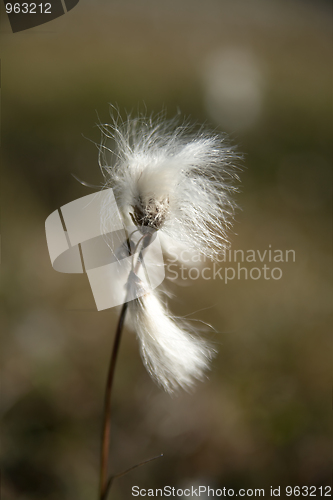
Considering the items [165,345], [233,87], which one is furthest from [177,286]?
[233,87]

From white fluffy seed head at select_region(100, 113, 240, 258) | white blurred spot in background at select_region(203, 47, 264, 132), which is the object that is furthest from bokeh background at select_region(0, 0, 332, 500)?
white fluffy seed head at select_region(100, 113, 240, 258)

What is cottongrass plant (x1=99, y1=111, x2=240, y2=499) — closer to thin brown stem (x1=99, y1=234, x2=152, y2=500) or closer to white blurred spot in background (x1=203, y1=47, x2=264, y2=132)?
thin brown stem (x1=99, y1=234, x2=152, y2=500)

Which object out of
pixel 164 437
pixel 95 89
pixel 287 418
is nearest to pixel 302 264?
pixel 287 418

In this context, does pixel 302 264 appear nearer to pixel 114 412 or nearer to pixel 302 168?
pixel 302 168

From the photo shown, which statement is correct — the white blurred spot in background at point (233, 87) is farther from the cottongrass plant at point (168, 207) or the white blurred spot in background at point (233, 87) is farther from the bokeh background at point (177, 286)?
the cottongrass plant at point (168, 207)

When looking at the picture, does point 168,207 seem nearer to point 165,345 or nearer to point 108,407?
point 165,345

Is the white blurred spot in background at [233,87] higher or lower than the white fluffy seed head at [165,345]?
higher

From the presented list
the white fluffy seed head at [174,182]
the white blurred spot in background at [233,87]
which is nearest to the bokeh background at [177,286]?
the white blurred spot in background at [233,87]
